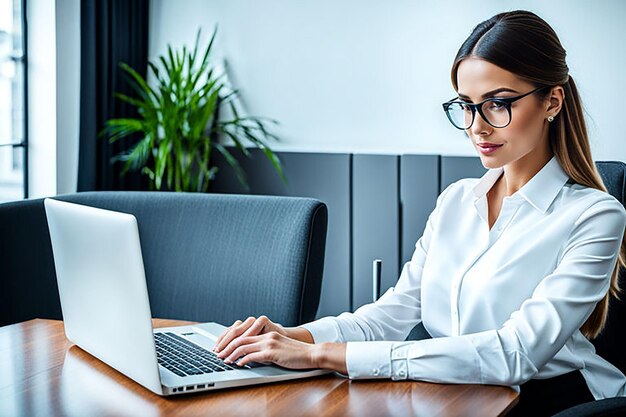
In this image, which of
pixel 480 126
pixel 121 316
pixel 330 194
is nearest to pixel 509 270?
pixel 480 126

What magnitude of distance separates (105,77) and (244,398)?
3.30 meters

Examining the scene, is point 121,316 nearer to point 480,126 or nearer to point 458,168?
point 480,126

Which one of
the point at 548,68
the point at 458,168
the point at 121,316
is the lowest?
the point at 121,316

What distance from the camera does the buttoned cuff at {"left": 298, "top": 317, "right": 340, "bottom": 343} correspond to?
1773 millimetres

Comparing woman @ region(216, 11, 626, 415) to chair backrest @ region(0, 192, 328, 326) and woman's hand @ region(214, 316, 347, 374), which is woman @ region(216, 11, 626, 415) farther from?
chair backrest @ region(0, 192, 328, 326)

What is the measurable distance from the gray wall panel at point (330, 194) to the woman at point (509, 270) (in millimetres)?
2344

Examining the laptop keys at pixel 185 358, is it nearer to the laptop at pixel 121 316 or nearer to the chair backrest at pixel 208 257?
the laptop at pixel 121 316

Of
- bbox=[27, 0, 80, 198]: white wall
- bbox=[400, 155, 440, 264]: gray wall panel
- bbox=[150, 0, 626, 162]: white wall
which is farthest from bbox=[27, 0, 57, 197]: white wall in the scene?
bbox=[400, 155, 440, 264]: gray wall panel

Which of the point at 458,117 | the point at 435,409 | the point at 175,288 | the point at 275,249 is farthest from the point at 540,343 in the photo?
the point at 175,288

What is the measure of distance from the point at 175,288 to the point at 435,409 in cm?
133

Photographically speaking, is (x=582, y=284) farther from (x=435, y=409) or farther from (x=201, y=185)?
(x=201, y=185)

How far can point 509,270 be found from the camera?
1784 mm

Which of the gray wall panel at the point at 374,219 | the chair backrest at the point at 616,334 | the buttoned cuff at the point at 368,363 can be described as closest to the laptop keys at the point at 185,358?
the buttoned cuff at the point at 368,363

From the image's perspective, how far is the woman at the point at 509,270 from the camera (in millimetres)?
1556
